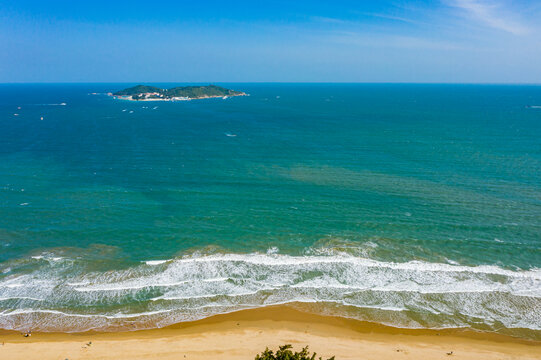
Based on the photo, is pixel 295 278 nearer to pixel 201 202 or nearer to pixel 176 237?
pixel 176 237

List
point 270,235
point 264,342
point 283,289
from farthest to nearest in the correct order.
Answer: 1. point 270,235
2. point 283,289
3. point 264,342

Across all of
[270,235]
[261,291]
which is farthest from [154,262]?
[270,235]

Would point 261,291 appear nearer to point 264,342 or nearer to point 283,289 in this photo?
point 283,289

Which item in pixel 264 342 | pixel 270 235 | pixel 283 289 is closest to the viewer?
pixel 264 342

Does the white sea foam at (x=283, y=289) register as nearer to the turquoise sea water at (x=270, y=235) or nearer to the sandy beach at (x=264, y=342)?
the turquoise sea water at (x=270, y=235)

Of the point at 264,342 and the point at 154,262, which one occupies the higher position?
the point at 154,262

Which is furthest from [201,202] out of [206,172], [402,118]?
[402,118]

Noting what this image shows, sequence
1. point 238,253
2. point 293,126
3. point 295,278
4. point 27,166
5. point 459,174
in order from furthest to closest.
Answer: point 293,126 < point 27,166 < point 459,174 < point 238,253 < point 295,278
